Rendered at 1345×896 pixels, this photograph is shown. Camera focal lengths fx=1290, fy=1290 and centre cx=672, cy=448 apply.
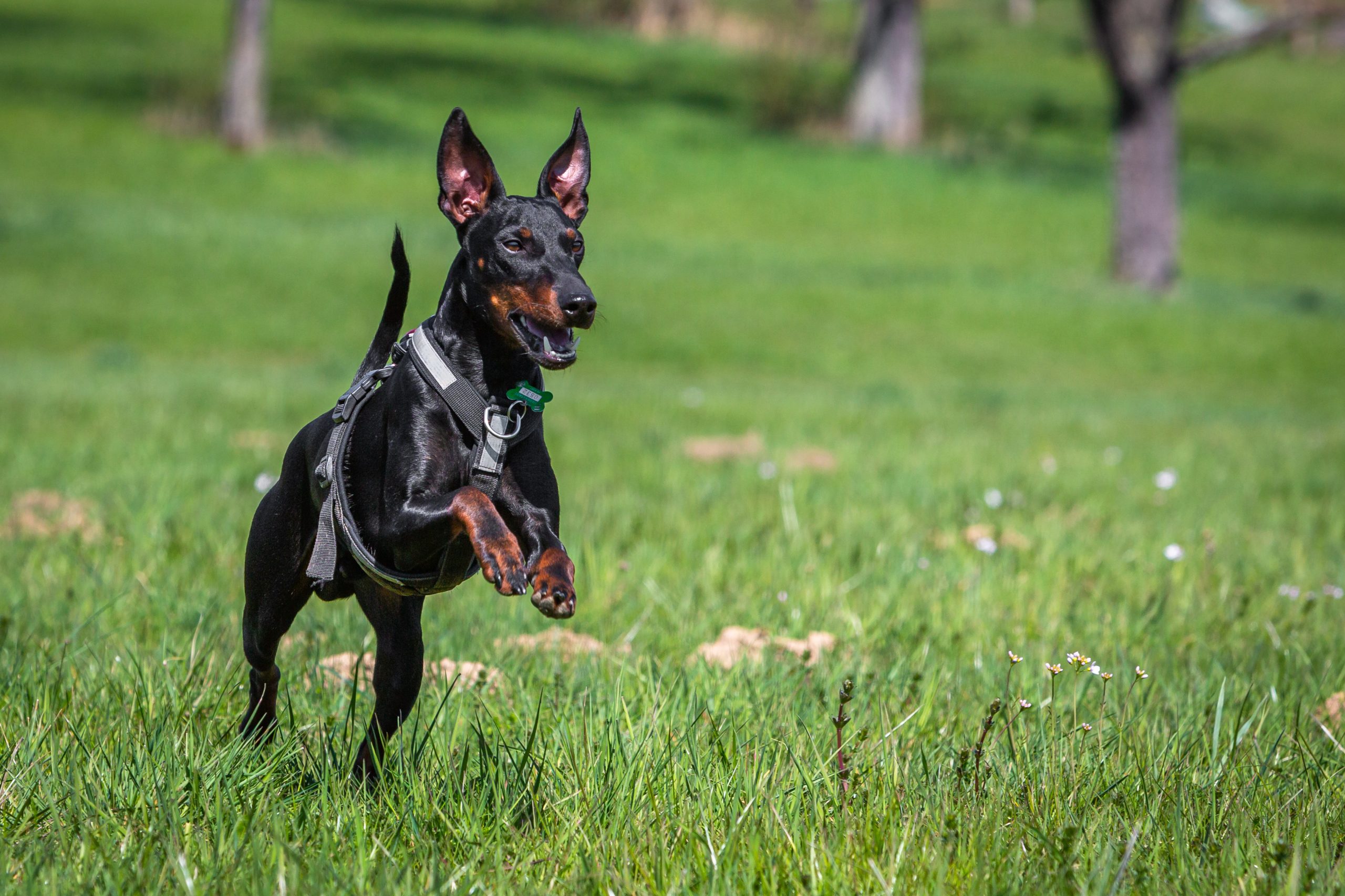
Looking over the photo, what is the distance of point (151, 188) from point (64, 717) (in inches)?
723

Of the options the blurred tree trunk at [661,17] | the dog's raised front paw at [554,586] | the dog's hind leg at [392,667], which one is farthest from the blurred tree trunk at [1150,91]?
the blurred tree trunk at [661,17]

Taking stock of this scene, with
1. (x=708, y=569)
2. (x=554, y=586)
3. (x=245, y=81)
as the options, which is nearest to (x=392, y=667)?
(x=554, y=586)

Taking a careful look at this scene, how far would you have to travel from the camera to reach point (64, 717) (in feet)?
9.70

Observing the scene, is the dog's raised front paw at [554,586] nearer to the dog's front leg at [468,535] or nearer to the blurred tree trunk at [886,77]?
the dog's front leg at [468,535]

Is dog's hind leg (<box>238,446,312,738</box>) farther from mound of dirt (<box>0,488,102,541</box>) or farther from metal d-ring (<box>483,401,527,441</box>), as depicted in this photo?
mound of dirt (<box>0,488,102,541</box>)

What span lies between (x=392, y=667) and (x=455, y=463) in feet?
1.66

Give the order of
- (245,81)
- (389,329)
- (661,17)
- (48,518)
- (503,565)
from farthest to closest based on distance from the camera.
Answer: (661,17)
(245,81)
(48,518)
(389,329)
(503,565)

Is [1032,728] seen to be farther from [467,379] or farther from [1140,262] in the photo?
[1140,262]

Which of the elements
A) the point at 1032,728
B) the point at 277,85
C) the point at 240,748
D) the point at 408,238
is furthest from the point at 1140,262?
the point at 277,85

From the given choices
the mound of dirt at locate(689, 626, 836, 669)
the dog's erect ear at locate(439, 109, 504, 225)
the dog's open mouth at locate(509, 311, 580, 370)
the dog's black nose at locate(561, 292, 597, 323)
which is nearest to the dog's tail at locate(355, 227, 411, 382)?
the dog's erect ear at locate(439, 109, 504, 225)

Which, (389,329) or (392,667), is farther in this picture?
(389,329)

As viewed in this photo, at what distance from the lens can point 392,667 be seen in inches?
108

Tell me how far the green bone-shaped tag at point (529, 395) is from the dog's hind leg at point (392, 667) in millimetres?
512

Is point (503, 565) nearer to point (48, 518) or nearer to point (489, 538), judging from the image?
point (489, 538)
